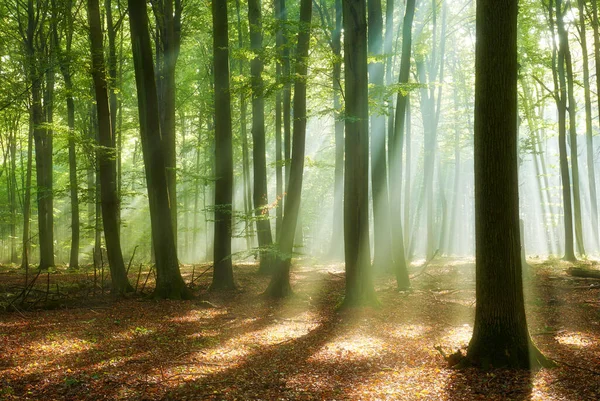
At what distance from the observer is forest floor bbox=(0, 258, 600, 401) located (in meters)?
5.21

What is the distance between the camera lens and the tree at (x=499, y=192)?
562cm

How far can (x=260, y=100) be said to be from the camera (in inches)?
614

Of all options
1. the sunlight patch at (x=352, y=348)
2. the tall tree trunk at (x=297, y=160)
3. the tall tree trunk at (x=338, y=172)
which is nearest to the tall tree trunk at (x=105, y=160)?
the tall tree trunk at (x=297, y=160)

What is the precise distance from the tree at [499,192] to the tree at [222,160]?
7.53 m

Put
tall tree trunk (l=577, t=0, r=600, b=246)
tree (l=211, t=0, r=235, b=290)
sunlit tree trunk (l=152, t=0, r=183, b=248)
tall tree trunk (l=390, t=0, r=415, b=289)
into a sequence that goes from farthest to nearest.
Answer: tall tree trunk (l=577, t=0, r=600, b=246)
sunlit tree trunk (l=152, t=0, r=183, b=248)
tall tree trunk (l=390, t=0, r=415, b=289)
tree (l=211, t=0, r=235, b=290)

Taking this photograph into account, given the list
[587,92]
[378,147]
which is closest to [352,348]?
[378,147]

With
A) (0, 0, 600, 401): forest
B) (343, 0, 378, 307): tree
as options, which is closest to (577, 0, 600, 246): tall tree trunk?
(0, 0, 600, 401): forest

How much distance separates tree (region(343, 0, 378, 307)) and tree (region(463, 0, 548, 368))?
4245mm

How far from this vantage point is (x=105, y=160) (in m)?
11.3

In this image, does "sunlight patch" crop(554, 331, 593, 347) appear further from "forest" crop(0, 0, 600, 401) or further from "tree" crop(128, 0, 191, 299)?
"tree" crop(128, 0, 191, 299)

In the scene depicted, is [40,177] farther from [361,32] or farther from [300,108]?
[361,32]

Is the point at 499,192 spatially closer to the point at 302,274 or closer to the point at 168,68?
the point at 302,274

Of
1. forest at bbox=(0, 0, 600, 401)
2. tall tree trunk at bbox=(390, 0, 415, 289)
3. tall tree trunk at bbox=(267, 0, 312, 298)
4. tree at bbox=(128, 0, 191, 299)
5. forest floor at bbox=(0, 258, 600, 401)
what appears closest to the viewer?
forest floor at bbox=(0, 258, 600, 401)

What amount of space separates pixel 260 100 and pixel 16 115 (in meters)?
14.2
